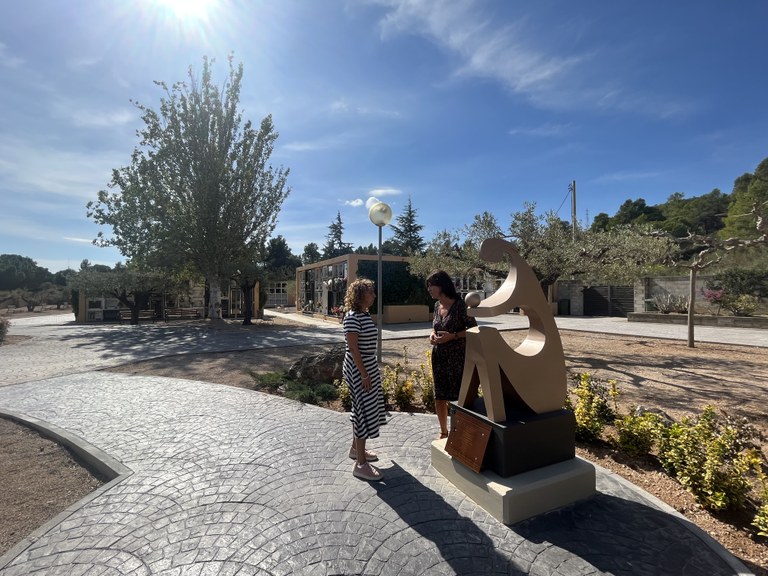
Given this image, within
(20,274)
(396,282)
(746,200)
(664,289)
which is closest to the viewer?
(396,282)

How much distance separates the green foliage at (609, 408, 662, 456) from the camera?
138 inches

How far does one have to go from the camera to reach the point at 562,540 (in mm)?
2385

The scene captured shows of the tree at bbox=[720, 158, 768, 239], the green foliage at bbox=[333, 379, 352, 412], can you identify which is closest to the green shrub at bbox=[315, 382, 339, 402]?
the green foliage at bbox=[333, 379, 352, 412]

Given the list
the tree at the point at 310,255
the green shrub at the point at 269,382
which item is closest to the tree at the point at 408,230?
the tree at the point at 310,255

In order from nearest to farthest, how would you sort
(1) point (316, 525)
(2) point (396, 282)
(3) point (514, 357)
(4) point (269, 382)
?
(1) point (316, 525) → (3) point (514, 357) → (4) point (269, 382) → (2) point (396, 282)

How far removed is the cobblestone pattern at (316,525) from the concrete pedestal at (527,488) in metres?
0.07

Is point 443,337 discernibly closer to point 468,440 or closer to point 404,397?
point 468,440

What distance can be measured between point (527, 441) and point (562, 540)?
0.62 m

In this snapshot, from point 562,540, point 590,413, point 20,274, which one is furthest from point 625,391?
point 20,274

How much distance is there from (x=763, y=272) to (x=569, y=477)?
19.9 metres

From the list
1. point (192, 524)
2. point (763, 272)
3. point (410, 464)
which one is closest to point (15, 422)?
point (192, 524)

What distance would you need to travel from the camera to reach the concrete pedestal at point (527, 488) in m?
2.56

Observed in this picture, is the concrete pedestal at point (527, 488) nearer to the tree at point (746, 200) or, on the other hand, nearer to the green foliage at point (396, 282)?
the green foliage at point (396, 282)

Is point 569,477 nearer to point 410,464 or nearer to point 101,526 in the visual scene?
point 410,464
